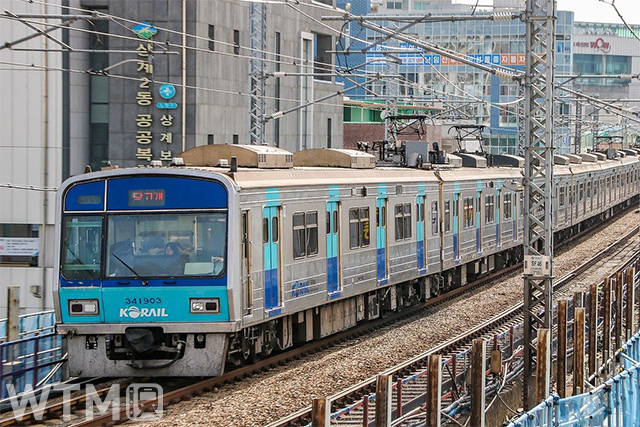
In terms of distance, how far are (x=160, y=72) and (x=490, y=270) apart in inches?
498

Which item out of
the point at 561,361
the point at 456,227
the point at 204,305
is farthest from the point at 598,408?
the point at 456,227

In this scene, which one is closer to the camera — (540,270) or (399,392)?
(399,392)

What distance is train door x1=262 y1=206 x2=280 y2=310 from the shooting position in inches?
583

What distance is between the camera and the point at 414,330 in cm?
1978

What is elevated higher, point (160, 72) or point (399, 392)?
point (160, 72)

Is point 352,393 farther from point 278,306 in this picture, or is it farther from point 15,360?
point 15,360

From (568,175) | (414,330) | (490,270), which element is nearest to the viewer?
(414,330)

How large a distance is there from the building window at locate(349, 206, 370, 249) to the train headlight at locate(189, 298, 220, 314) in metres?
4.59

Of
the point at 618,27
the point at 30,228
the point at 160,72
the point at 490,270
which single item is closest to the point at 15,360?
the point at 490,270

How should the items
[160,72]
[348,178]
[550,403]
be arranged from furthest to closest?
1. [160,72]
2. [348,178]
3. [550,403]

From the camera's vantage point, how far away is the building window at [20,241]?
109ft

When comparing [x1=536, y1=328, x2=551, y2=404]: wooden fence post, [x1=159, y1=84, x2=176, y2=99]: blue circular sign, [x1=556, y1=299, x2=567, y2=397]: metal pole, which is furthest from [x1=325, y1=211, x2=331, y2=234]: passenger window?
[x1=159, y1=84, x2=176, y2=99]: blue circular sign

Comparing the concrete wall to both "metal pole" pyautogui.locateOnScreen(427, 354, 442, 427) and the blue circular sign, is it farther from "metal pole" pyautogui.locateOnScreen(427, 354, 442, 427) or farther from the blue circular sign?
"metal pole" pyautogui.locateOnScreen(427, 354, 442, 427)

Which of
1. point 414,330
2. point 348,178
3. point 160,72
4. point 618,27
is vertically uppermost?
point 618,27
